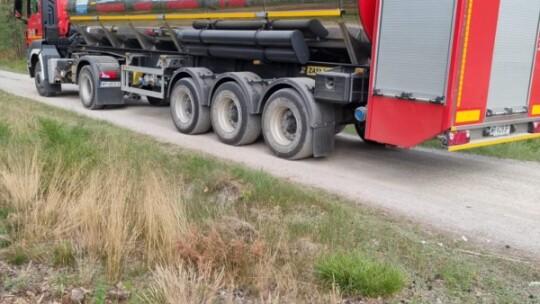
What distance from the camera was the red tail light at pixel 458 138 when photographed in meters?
6.12

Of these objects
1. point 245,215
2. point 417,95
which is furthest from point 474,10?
point 245,215

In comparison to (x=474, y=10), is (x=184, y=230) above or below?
below

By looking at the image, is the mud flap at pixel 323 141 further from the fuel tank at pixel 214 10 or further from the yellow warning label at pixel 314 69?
the fuel tank at pixel 214 10

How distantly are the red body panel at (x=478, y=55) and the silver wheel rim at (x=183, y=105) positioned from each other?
207 inches

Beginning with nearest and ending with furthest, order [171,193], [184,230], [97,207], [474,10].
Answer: [184,230] < [97,207] < [171,193] < [474,10]

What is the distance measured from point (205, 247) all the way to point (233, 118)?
566 cm

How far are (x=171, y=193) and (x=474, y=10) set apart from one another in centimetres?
378

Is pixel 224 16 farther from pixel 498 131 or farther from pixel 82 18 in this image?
pixel 82 18

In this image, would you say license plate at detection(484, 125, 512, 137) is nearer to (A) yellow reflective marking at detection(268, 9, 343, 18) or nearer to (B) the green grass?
(A) yellow reflective marking at detection(268, 9, 343, 18)

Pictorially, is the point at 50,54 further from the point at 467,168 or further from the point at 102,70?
the point at 467,168

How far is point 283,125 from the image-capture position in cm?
834

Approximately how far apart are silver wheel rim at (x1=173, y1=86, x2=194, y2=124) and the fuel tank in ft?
4.23

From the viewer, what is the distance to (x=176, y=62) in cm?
1104

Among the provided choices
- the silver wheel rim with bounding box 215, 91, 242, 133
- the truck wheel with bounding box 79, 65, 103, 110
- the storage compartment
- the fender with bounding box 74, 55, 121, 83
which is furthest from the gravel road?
the fender with bounding box 74, 55, 121, 83
